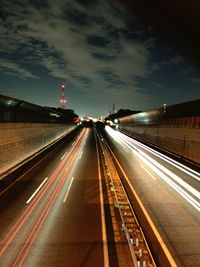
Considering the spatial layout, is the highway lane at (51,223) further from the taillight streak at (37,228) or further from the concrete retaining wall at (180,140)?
the concrete retaining wall at (180,140)

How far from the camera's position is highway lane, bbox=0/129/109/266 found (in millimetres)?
9227

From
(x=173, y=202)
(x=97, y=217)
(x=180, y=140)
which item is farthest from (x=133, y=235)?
(x=180, y=140)

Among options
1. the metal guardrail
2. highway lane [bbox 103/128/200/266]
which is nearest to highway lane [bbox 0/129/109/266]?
the metal guardrail

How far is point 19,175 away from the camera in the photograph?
73.1 ft

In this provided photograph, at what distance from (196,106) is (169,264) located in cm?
2688

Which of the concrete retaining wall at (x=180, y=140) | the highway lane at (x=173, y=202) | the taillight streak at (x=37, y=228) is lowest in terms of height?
the highway lane at (x=173, y=202)

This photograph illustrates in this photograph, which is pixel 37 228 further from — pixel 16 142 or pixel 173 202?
pixel 16 142

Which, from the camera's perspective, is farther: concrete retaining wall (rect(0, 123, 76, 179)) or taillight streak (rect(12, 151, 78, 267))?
concrete retaining wall (rect(0, 123, 76, 179))

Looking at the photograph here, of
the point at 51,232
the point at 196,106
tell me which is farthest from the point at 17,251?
the point at 196,106

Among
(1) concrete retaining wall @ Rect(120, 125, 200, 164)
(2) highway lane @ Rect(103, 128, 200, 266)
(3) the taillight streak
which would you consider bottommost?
(2) highway lane @ Rect(103, 128, 200, 266)

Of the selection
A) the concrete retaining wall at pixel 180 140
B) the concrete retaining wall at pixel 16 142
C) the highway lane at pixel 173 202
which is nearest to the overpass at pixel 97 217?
the highway lane at pixel 173 202

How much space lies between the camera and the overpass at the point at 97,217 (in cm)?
928

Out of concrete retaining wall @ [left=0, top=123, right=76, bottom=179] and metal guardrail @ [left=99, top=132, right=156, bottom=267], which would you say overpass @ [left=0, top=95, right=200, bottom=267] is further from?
concrete retaining wall @ [left=0, top=123, right=76, bottom=179]

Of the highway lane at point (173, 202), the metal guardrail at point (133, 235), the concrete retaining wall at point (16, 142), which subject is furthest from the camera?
the concrete retaining wall at point (16, 142)
